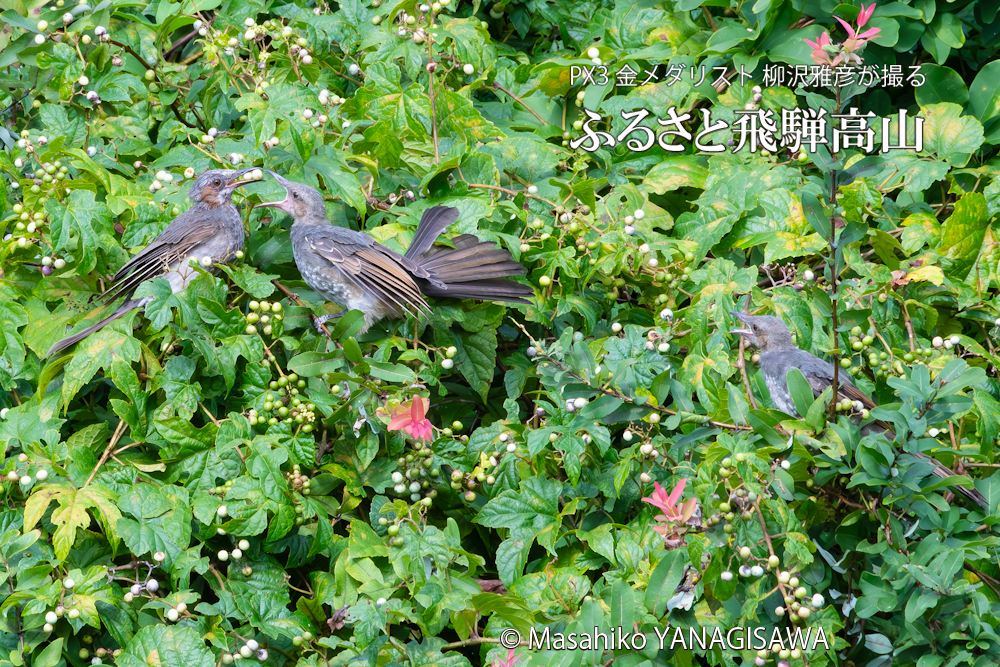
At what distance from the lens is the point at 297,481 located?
3229 millimetres

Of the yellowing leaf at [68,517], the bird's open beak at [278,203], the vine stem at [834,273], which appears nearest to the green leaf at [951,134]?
the vine stem at [834,273]

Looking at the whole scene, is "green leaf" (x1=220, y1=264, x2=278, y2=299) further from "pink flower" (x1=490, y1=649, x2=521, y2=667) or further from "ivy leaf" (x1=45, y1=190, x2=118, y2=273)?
"pink flower" (x1=490, y1=649, x2=521, y2=667)

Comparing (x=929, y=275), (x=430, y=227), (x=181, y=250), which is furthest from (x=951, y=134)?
(x=181, y=250)

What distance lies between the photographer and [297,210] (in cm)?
387

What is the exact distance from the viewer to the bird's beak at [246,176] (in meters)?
3.91

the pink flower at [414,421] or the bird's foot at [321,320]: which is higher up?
the bird's foot at [321,320]

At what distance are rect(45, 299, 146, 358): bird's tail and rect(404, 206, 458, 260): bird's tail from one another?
105 cm

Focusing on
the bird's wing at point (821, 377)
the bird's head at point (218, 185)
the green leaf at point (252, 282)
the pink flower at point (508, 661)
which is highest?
the bird's head at point (218, 185)

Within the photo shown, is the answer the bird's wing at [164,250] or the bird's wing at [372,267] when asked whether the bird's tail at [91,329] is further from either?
the bird's wing at [372,267]

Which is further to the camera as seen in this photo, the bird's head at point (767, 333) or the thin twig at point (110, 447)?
the bird's head at point (767, 333)

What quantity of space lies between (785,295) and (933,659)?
4.69 feet

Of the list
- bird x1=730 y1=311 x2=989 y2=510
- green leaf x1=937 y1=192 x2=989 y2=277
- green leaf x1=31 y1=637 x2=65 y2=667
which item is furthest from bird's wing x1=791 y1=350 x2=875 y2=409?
green leaf x1=31 y1=637 x2=65 y2=667

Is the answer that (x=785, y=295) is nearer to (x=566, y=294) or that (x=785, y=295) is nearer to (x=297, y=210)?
(x=566, y=294)

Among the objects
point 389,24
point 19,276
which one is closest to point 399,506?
point 19,276
